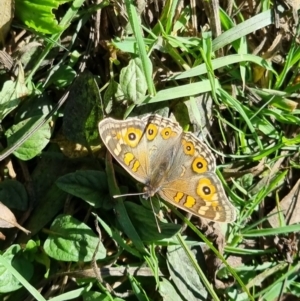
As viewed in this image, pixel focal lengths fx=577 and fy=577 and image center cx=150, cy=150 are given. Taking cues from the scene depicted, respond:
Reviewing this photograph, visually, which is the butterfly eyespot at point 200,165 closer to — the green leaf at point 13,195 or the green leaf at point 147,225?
the green leaf at point 147,225

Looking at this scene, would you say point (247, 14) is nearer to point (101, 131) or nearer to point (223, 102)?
point (223, 102)

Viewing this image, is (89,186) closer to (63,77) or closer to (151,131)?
(151,131)

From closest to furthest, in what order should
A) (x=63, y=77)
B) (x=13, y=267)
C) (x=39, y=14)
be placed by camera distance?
(x=39, y=14) < (x=13, y=267) < (x=63, y=77)

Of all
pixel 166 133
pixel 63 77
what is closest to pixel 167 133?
pixel 166 133

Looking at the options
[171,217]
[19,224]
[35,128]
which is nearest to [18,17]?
[35,128]

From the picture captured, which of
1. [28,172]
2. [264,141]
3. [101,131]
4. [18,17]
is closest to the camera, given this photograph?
[101,131]

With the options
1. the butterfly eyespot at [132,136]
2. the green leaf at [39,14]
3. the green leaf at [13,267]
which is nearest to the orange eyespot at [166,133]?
the butterfly eyespot at [132,136]
